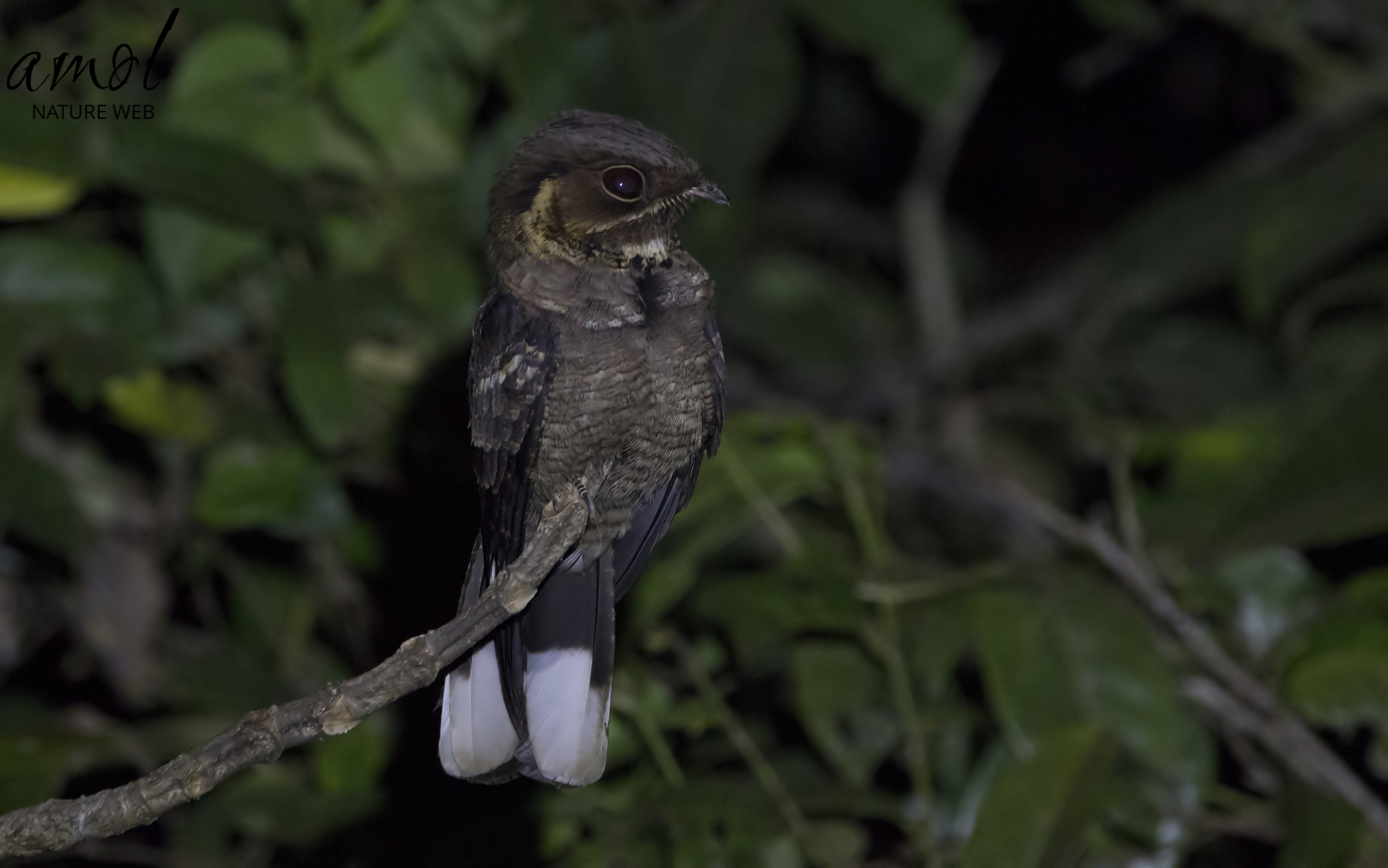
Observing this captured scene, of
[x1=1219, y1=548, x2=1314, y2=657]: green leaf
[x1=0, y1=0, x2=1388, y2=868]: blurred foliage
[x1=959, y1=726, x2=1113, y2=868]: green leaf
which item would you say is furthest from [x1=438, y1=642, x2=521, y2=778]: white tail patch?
[x1=1219, y1=548, x2=1314, y2=657]: green leaf

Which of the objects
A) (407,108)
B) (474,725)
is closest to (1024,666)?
(474,725)

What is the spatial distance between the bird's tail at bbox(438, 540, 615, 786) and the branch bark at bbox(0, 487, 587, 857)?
0.78 feet

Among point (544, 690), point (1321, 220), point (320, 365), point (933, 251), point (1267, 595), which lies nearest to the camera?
point (544, 690)

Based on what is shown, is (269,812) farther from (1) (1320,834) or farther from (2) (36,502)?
(1) (1320,834)

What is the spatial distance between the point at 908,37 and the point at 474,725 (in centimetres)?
195

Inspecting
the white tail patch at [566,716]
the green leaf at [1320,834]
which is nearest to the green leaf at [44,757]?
the white tail patch at [566,716]

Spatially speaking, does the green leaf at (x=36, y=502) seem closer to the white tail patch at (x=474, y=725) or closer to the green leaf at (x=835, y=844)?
the white tail patch at (x=474, y=725)

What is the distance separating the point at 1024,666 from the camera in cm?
214

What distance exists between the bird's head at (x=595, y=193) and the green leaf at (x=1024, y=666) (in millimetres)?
1115

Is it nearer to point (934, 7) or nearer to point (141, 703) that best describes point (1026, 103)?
point (934, 7)

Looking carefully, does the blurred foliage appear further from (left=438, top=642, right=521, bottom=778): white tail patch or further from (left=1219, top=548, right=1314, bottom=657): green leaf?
(left=438, top=642, right=521, bottom=778): white tail patch

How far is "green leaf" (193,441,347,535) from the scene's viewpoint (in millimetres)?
2406

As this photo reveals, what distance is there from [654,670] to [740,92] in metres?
1.40

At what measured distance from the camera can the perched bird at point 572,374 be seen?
126cm
